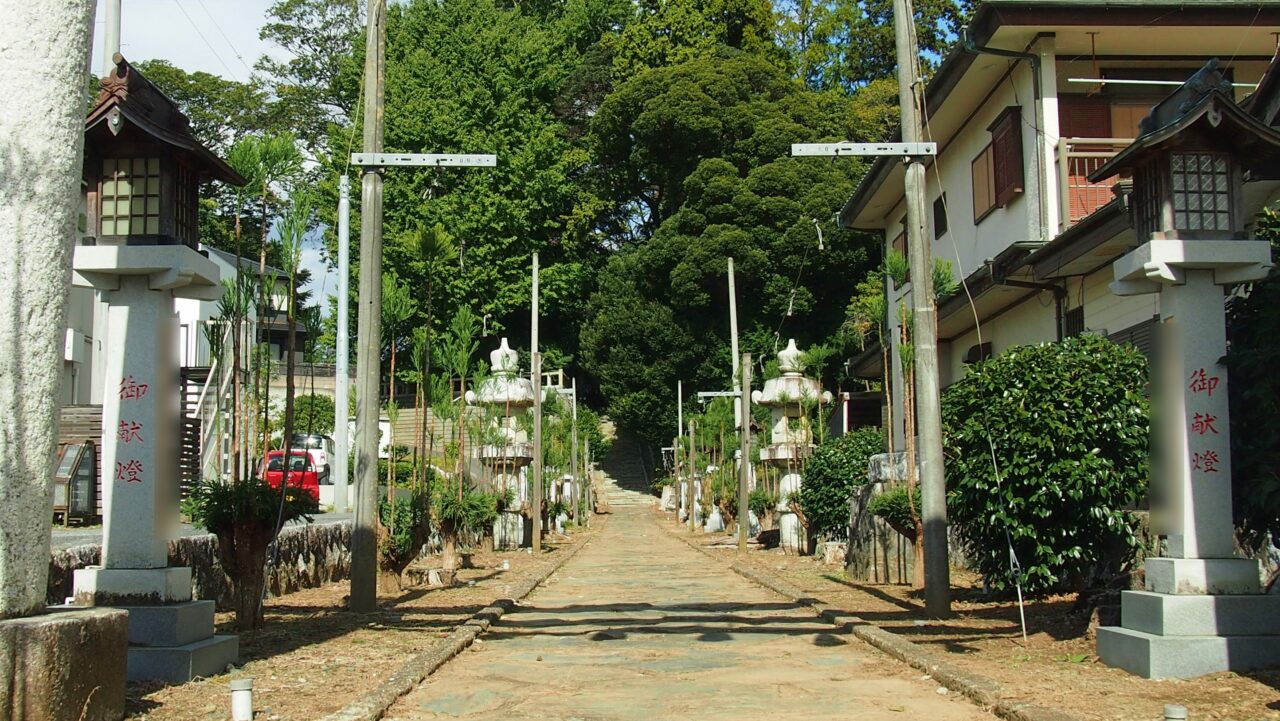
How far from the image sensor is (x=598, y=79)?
180ft

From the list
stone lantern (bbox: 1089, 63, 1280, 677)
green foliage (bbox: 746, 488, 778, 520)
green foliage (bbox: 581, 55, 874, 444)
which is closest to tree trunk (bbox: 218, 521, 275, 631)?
stone lantern (bbox: 1089, 63, 1280, 677)

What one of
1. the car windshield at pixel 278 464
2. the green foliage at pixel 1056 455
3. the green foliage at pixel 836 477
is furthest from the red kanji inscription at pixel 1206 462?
the green foliage at pixel 836 477

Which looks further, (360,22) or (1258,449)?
(360,22)

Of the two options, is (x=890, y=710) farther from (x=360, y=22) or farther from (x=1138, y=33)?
(x=360, y=22)

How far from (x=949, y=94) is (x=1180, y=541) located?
39.9 feet

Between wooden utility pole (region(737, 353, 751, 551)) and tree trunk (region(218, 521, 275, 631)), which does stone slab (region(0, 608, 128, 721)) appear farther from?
wooden utility pole (region(737, 353, 751, 551))

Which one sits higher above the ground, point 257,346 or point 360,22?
point 360,22

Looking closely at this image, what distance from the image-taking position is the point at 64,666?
599 cm

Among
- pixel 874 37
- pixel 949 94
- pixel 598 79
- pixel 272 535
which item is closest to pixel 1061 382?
pixel 272 535

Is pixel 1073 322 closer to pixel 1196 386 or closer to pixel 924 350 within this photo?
pixel 924 350

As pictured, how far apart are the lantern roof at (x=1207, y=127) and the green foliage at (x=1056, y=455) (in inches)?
83.7

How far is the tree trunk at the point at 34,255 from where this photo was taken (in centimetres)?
616

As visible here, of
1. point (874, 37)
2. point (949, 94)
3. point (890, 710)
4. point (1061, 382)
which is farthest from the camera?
point (874, 37)

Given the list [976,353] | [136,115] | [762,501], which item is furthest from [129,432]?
[762,501]
